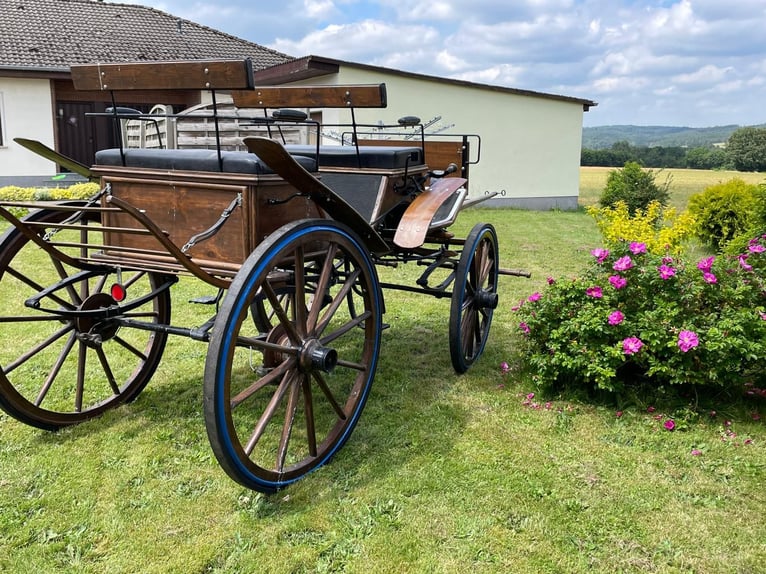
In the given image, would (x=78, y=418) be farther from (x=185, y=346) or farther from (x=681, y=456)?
(x=681, y=456)

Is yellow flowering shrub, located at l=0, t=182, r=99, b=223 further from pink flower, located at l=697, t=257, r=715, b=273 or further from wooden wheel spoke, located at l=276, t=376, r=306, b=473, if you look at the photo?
pink flower, located at l=697, t=257, r=715, b=273

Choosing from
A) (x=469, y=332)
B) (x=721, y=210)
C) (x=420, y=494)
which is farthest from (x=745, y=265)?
(x=721, y=210)

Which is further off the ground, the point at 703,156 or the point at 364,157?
the point at 703,156

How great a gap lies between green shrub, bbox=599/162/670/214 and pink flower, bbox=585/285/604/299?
39.4ft

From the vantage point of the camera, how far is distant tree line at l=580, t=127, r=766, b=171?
4328cm

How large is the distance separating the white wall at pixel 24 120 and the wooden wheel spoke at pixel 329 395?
1471cm

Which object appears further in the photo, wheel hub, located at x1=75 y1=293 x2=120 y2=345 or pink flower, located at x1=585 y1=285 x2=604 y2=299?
pink flower, located at x1=585 y1=285 x2=604 y2=299

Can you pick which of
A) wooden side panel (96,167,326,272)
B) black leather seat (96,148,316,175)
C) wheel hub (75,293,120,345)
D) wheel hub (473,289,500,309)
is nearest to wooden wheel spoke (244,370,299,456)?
wooden side panel (96,167,326,272)

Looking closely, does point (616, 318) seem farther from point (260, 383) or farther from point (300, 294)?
point (260, 383)

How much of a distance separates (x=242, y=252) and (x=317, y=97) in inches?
52.4

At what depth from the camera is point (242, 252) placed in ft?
9.71

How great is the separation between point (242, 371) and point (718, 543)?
10.2ft

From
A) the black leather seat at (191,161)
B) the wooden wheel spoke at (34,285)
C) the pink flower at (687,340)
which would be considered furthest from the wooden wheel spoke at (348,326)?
the pink flower at (687,340)

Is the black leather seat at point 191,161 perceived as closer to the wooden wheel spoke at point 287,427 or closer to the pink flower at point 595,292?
the wooden wheel spoke at point 287,427
